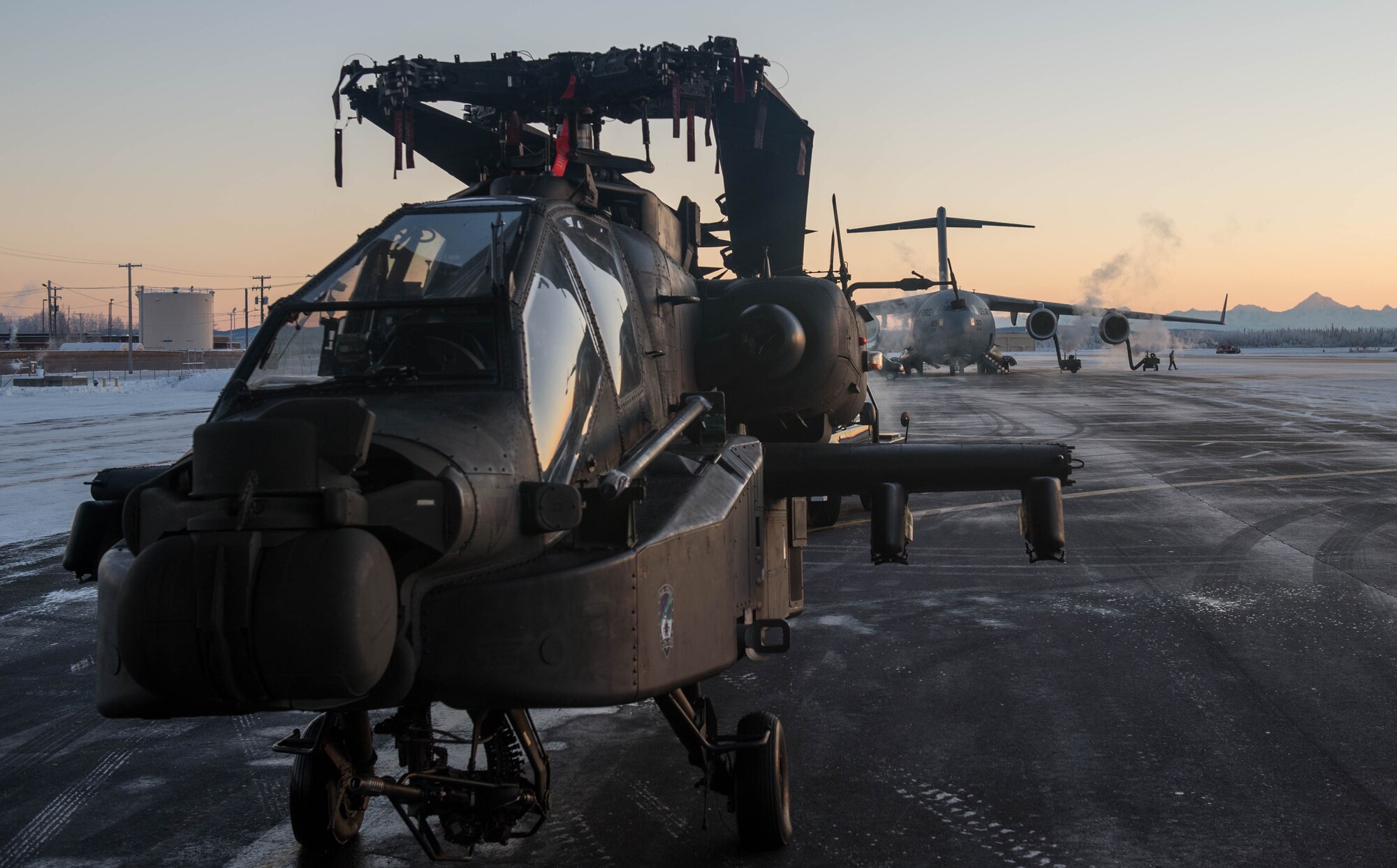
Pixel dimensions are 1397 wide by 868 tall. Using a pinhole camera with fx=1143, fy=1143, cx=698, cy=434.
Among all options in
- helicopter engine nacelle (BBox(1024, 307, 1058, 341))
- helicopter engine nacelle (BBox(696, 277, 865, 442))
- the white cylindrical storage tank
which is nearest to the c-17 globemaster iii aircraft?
helicopter engine nacelle (BBox(1024, 307, 1058, 341))

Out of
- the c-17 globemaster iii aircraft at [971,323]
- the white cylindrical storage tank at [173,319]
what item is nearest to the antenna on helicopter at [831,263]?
the c-17 globemaster iii aircraft at [971,323]

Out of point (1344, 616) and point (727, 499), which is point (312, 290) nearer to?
point (727, 499)

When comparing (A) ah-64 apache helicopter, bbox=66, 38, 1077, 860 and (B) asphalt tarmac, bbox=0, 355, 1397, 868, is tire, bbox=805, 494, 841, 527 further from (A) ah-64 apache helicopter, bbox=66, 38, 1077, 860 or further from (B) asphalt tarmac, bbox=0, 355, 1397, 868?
(A) ah-64 apache helicopter, bbox=66, 38, 1077, 860

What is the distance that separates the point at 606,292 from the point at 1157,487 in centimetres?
1372

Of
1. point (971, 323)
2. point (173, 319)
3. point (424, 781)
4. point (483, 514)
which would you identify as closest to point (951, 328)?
point (971, 323)

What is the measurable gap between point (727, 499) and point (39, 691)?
17.2 ft

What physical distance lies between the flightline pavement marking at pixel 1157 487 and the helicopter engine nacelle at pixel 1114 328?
111ft

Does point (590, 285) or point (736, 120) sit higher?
point (736, 120)

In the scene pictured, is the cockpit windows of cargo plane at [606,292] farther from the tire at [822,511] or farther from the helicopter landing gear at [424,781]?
the tire at [822,511]

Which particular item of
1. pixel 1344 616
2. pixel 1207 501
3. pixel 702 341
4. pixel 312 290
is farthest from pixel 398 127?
pixel 1207 501

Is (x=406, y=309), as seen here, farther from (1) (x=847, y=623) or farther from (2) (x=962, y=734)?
(1) (x=847, y=623)

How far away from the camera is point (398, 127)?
8312 mm

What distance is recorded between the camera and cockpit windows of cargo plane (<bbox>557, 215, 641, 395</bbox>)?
4992 millimetres

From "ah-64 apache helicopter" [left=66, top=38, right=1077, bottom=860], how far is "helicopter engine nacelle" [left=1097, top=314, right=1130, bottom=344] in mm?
47310
